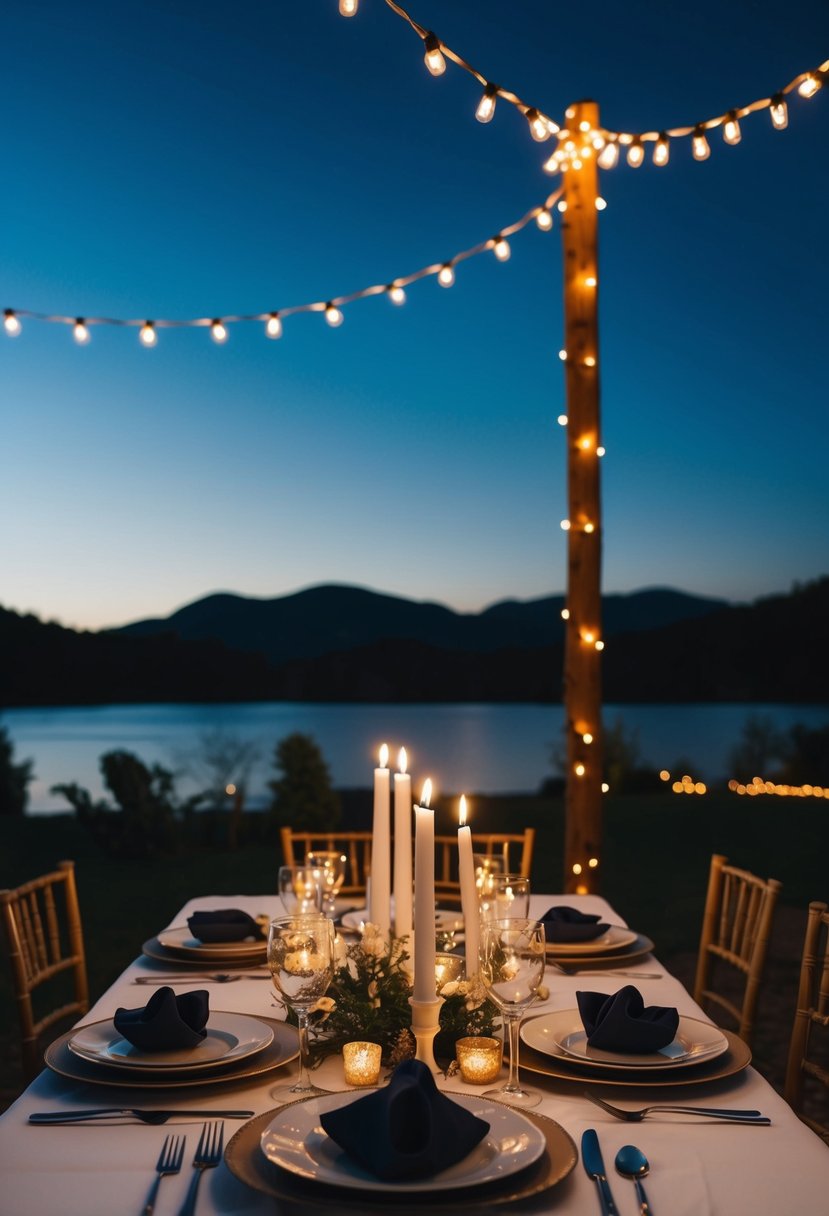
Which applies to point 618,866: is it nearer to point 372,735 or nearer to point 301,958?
point 372,735

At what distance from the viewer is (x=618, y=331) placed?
9211mm

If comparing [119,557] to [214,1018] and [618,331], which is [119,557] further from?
[214,1018]

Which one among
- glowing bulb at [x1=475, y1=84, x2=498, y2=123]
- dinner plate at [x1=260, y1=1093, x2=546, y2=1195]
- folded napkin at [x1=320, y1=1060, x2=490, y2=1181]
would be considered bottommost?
dinner plate at [x1=260, y1=1093, x2=546, y2=1195]

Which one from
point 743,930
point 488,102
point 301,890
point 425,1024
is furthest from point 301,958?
point 488,102

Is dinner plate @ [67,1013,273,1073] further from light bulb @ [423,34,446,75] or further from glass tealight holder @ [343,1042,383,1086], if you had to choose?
light bulb @ [423,34,446,75]

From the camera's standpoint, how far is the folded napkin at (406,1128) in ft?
3.73

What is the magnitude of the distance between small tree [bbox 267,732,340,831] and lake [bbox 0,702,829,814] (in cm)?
10

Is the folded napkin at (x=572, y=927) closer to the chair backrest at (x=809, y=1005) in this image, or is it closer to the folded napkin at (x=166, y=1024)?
the chair backrest at (x=809, y=1005)

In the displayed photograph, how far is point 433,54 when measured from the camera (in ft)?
9.26

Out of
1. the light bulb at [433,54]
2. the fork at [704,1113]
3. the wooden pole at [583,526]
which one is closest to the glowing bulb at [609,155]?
the wooden pole at [583,526]

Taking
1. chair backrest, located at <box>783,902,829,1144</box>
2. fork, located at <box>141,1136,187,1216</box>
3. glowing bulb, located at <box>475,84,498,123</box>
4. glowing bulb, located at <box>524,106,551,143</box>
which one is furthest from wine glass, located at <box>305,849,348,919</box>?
glowing bulb, located at <box>524,106,551,143</box>

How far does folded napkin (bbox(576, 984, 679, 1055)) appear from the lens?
1.56 meters

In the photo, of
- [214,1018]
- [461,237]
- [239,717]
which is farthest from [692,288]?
[214,1018]

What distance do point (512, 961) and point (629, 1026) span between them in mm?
295
